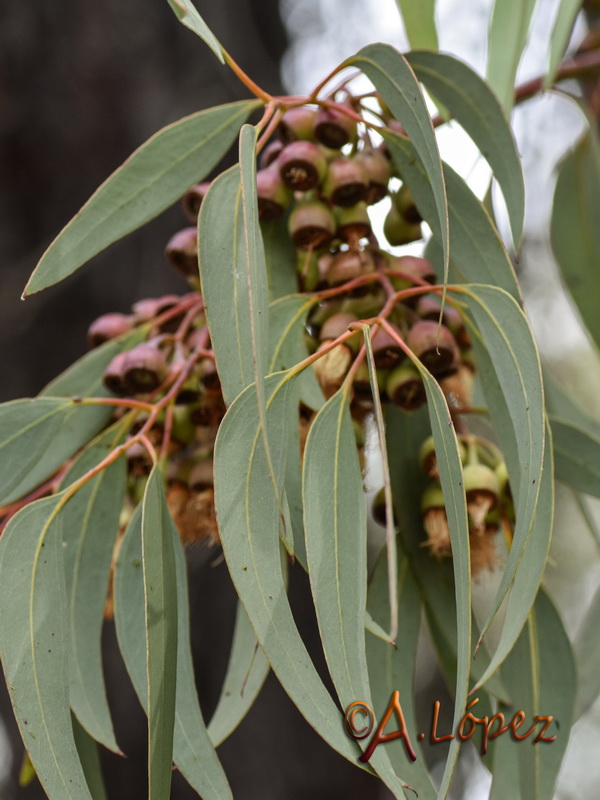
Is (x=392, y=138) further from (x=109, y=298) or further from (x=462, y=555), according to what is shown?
(x=109, y=298)

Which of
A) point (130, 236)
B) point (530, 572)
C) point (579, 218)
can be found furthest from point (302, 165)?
point (130, 236)

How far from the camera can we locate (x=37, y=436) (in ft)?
2.70

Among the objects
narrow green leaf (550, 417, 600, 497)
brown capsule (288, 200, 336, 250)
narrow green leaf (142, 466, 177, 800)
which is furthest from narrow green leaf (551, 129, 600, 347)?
narrow green leaf (142, 466, 177, 800)

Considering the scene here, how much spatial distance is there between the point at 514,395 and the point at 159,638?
11.1 inches

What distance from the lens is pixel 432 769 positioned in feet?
9.72

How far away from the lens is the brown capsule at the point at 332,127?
77 centimetres

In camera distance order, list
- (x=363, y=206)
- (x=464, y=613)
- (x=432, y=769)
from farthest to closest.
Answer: (x=432, y=769), (x=363, y=206), (x=464, y=613)

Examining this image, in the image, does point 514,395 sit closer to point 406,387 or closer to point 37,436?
point 406,387

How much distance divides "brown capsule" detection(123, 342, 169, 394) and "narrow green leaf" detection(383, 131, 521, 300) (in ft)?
0.85

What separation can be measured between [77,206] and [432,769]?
2082 millimetres

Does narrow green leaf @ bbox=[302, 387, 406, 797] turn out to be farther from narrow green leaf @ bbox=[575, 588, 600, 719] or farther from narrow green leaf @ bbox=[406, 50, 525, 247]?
narrow green leaf @ bbox=[575, 588, 600, 719]

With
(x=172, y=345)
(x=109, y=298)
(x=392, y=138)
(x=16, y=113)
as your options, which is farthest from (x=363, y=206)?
(x=16, y=113)

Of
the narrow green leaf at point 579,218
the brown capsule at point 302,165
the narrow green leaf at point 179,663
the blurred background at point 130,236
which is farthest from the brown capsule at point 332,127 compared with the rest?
the blurred background at point 130,236

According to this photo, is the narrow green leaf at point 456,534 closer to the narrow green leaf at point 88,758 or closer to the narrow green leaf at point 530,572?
the narrow green leaf at point 530,572
